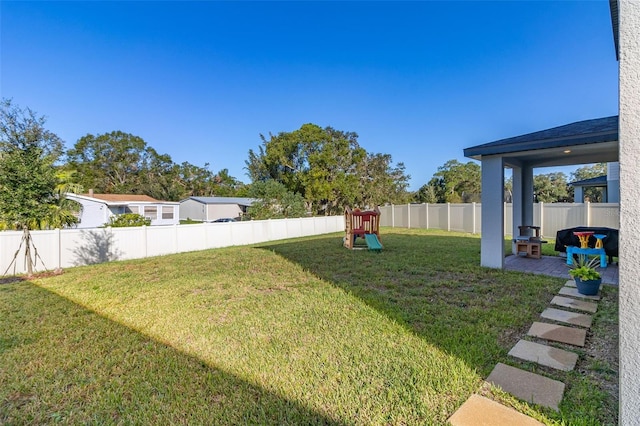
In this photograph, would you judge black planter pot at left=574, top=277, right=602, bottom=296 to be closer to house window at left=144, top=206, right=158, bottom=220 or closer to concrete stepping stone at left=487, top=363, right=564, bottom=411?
concrete stepping stone at left=487, top=363, right=564, bottom=411

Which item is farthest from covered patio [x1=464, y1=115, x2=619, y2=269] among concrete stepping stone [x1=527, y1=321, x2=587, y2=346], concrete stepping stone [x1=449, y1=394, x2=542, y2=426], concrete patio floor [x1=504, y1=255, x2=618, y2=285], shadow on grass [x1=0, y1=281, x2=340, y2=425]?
shadow on grass [x1=0, y1=281, x2=340, y2=425]

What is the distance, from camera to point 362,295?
14.8 ft

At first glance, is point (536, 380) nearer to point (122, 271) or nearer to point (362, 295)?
point (362, 295)

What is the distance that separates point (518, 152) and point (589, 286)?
2889 mm

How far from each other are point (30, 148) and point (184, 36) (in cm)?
767

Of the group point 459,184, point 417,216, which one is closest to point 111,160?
point 417,216

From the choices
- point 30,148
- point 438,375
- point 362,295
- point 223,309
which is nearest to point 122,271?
point 30,148

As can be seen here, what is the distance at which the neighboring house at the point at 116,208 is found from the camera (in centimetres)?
2034

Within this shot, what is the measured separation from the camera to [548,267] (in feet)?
20.3

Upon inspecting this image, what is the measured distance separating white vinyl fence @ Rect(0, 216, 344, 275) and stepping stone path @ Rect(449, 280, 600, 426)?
10298 millimetres

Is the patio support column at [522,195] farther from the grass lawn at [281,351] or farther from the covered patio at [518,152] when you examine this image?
the grass lawn at [281,351]

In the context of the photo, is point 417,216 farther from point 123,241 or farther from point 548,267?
point 123,241

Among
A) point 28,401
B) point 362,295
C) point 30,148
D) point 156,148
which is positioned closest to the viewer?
point 28,401

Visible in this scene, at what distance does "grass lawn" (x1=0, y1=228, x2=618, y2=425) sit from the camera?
79.3 inches
